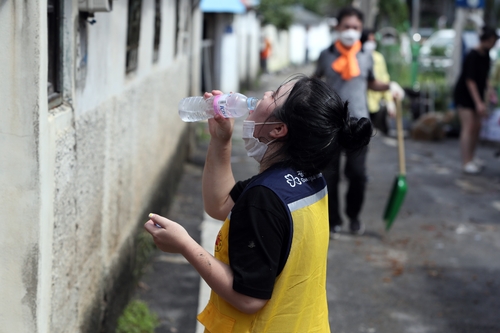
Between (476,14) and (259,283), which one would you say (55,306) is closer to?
(259,283)

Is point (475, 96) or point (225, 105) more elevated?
point (225, 105)

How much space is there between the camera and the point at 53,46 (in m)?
2.90

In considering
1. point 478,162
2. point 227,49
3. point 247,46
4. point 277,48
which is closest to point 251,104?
point 478,162

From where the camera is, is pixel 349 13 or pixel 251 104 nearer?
pixel 251 104

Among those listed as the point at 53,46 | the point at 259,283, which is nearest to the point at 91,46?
the point at 53,46

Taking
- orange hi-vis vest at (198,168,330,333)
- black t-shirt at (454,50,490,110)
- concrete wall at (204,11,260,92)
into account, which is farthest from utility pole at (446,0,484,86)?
orange hi-vis vest at (198,168,330,333)

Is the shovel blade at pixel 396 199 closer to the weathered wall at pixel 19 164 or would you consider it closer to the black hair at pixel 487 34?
the black hair at pixel 487 34

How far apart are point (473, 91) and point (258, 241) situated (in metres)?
7.97

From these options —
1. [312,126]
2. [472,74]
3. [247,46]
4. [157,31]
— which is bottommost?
[247,46]

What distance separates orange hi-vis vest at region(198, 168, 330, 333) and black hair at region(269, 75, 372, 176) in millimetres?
58

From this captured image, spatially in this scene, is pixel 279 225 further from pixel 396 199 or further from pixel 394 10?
pixel 394 10

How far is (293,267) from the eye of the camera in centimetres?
209

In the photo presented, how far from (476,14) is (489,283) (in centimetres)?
1007

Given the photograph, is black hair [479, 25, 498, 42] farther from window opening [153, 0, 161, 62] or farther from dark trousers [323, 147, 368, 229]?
window opening [153, 0, 161, 62]
